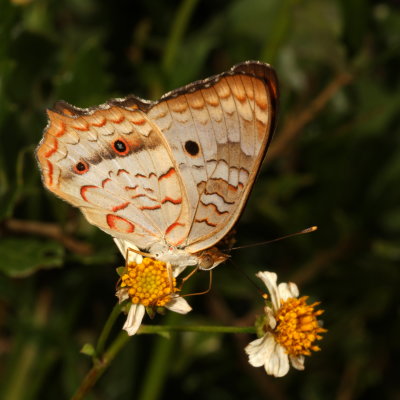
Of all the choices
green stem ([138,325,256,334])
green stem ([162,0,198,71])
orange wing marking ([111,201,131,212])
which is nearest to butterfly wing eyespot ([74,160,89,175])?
orange wing marking ([111,201,131,212])

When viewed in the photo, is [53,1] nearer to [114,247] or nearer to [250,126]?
[114,247]

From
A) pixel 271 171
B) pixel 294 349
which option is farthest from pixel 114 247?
pixel 271 171

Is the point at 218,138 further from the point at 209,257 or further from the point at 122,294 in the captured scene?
the point at 122,294

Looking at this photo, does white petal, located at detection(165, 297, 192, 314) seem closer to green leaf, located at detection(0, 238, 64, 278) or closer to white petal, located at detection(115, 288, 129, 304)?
white petal, located at detection(115, 288, 129, 304)

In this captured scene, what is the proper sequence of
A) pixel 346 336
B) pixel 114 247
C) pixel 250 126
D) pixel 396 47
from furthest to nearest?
pixel 346 336
pixel 396 47
pixel 114 247
pixel 250 126

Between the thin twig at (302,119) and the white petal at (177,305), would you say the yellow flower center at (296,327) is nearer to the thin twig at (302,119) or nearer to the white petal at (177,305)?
the white petal at (177,305)

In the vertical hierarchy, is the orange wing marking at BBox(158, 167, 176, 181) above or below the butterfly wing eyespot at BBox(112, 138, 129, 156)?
below
